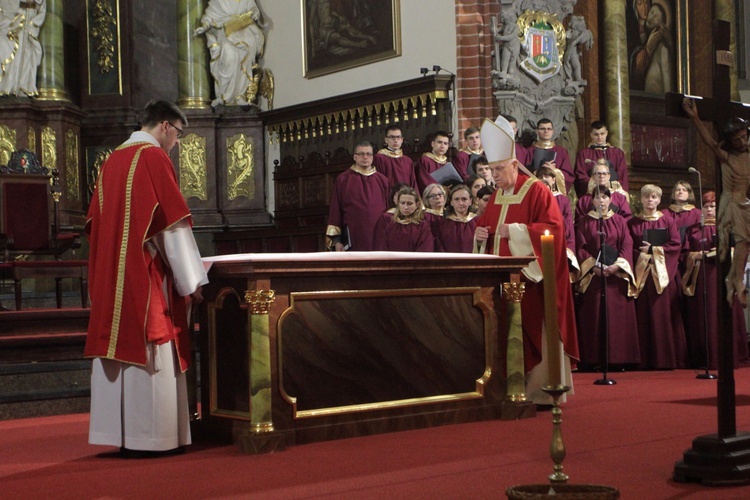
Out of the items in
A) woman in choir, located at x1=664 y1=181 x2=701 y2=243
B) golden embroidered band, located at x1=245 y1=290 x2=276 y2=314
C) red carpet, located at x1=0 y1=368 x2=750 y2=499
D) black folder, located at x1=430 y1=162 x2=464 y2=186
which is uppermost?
black folder, located at x1=430 y1=162 x2=464 y2=186

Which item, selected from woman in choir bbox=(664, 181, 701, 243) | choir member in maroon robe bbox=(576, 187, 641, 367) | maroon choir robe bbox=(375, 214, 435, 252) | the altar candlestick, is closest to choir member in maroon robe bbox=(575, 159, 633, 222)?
choir member in maroon robe bbox=(576, 187, 641, 367)

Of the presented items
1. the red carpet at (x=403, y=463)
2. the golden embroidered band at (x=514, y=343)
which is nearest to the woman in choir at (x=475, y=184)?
the golden embroidered band at (x=514, y=343)

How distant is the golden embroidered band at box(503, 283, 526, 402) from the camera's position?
6270 millimetres

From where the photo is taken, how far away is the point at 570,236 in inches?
379

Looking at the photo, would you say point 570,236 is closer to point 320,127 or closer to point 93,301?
point 320,127

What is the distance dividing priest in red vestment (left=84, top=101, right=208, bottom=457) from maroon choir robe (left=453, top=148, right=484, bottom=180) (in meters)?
5.00

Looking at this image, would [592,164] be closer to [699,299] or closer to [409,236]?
[699,299]

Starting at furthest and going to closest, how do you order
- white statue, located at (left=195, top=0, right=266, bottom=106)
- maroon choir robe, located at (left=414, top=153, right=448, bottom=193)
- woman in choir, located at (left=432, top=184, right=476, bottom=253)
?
white statue, located at (left=195, top=0, right=266, bottom=106)
maroon choir robe, located at (left=414, top=153, right=448, bottom=193)
woman in choir, located at (left=432, top=184, right=476, bottom=253)

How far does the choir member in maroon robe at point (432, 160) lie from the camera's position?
33.2 feet

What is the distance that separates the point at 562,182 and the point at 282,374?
17.5 feet

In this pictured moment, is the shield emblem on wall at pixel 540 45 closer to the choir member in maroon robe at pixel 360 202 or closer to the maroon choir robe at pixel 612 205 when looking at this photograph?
the maroon choir robe at pixel 612 205

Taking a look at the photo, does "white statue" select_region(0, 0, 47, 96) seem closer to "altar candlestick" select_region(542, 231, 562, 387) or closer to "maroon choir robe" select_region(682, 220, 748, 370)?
"maroon choir robe" select_region(682, 220, 748, 370)

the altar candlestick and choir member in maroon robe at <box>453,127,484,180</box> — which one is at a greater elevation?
choir member in maroon robe at <box>453,127,484,180</box>

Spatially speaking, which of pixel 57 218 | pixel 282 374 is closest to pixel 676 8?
pixel 57 218
